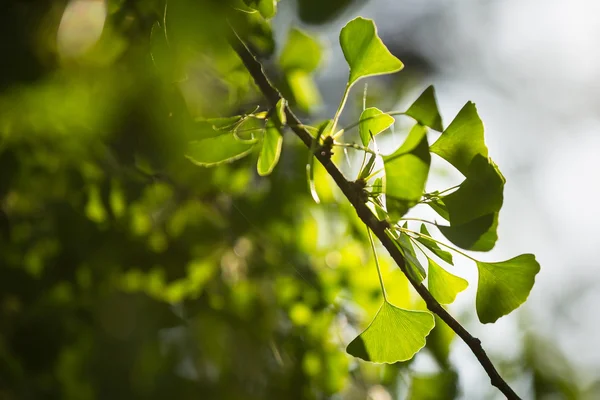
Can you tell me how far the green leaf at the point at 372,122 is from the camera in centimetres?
30

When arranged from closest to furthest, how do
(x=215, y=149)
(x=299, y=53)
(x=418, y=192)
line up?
(x=418, y=192)
(x=215, y=149)
(x=299, y=53)

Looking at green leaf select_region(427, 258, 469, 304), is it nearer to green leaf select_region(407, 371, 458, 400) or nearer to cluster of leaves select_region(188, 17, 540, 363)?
cluster of leaves select_region(188, 17, 540, 363)

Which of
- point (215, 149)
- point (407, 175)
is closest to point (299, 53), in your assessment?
point (215, 149)

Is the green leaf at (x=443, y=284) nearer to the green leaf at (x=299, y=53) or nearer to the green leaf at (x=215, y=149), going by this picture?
the green leaf at (x=215, y=149)

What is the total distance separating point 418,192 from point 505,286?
0.13 metres

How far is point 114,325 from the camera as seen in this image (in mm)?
623

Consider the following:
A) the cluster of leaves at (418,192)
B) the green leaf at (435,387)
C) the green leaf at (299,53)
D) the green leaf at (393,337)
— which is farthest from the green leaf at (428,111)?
the green leaf at (435,387)

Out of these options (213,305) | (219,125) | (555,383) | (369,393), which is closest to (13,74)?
(219,125)

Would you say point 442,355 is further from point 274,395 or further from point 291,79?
point 291,79

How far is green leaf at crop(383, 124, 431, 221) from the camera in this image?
0.25 metres

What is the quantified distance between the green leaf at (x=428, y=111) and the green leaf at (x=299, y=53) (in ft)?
1.09

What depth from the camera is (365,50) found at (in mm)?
331

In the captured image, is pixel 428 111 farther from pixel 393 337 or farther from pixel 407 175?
pixel 393 337

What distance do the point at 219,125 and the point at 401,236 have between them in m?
0.15
